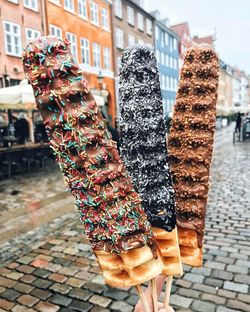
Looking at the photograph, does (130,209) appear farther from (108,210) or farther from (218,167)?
(218,167)

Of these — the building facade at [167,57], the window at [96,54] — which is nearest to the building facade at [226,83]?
the building facade at [167,57]

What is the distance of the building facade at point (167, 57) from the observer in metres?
40.1

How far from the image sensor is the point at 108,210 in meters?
1.28

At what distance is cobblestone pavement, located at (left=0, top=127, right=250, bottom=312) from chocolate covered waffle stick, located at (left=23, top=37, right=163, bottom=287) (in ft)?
7.66

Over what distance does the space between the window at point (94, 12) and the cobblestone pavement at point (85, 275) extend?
2142cm

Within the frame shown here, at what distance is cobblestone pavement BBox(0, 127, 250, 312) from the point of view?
136 inches

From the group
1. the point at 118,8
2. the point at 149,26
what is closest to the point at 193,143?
the point at 118,8

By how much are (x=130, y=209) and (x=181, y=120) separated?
0.60 metres

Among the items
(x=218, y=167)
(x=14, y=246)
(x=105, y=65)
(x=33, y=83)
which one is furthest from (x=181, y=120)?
(x=105, y=65)

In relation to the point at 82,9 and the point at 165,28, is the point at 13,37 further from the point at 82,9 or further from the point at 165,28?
the point at 165,28

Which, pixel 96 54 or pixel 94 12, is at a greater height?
pixel 94 12

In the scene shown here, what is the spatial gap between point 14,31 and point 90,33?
7809 millimetres

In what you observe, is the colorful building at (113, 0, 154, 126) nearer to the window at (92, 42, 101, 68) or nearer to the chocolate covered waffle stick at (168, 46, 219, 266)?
the window at (92, 42, 101, 68)

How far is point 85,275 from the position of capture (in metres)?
4.12
